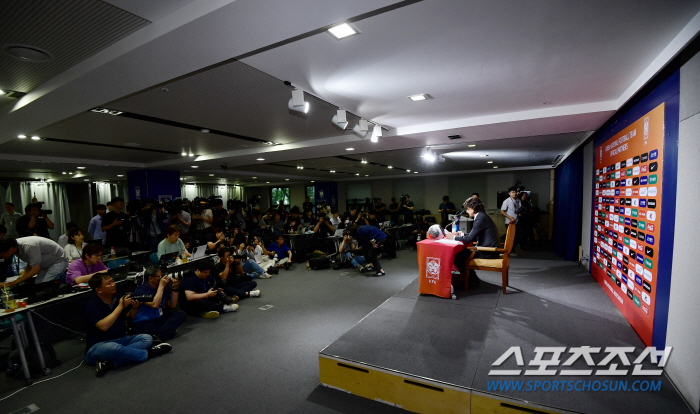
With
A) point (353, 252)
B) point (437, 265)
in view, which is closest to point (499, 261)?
point (437, 265)

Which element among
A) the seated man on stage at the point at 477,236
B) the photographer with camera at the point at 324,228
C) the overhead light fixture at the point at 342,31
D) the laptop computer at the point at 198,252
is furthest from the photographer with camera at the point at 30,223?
Answer: the seated man on stage at the point at 477,236

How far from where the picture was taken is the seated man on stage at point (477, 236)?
4.27 metres

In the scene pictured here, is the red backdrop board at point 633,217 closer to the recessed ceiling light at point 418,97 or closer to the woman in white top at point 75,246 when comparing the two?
the recessed ceiling light at point 418,97

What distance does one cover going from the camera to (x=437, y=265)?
400 centimetres

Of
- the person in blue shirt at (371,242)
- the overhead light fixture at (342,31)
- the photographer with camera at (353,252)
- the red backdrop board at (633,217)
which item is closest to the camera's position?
the overhead light fixture at (342,31)

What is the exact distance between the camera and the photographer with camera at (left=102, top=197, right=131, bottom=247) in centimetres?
596

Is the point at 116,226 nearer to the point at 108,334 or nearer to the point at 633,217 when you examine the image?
the point at 108,334

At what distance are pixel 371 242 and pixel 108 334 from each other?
14.2 feet

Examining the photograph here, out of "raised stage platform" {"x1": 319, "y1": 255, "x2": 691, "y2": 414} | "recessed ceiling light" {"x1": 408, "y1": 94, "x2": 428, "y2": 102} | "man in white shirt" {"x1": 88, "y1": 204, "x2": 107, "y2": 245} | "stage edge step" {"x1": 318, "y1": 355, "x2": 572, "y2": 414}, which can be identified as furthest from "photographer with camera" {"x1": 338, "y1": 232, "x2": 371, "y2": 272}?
"man in white shirt" {"x1": 88, "y1": 204, "x2": 107, "y2": 245}

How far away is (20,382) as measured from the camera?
2.82 metres

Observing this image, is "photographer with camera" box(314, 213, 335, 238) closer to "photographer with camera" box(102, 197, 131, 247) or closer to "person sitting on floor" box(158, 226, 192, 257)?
"person sitting on floor" box(158, 226, 192, 257)

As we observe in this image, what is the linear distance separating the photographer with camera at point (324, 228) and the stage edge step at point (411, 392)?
5.73m

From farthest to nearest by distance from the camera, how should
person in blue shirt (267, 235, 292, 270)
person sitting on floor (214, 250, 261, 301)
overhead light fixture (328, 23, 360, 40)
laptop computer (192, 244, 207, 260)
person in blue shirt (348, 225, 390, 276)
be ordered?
1. person in blue shirt (267, 235, 292, 270)
2. person in blue shirt (348, 225, 390, 276)
3. laptop computer (192, 244, 207, 260)
4. person sitting on floor (214, 250, 261, 301)
5. overhead light fixture (328, 23, 360, 40)

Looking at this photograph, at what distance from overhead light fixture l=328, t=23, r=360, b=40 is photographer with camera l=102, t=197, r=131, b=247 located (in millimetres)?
6139
